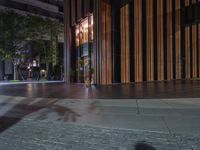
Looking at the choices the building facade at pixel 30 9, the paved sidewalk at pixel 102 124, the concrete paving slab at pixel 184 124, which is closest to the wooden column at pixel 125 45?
the paved sidewalk at pixel 102 124

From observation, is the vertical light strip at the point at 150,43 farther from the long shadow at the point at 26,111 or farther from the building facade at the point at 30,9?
the building facade at the point at 30,9

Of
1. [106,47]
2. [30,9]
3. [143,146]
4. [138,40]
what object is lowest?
[143,146]

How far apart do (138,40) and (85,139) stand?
19.5 m

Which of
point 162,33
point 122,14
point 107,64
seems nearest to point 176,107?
point 107,64

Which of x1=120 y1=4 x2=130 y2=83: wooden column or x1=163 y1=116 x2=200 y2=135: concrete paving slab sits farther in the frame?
x1=120 y1=4 x2=130 y2=83: wooden column

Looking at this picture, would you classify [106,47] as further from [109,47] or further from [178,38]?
[178,38]

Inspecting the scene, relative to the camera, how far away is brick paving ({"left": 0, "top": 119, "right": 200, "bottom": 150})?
650 cm

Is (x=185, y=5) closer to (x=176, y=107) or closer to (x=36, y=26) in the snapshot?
(x=36, y=26)

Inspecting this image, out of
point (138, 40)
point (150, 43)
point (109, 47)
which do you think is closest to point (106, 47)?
point (109, 47)

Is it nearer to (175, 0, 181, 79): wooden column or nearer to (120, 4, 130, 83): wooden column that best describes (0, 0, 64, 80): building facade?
(175, 0, 181, 79): wooden column

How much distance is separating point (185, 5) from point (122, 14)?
816cm

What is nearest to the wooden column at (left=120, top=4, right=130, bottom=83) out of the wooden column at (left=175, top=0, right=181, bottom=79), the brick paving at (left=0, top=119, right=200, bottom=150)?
the wooden column at (left=175, top=0, right=181, bottom=79)

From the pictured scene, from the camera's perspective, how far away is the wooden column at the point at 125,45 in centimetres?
2438

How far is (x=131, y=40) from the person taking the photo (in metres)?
25.4
